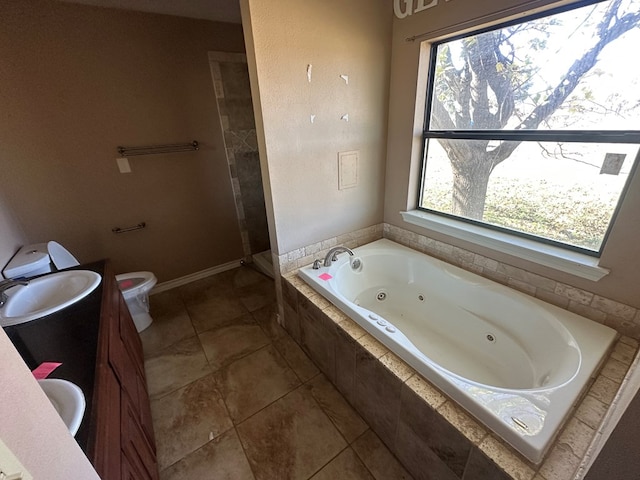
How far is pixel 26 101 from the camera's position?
1829 mm

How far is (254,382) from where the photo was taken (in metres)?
1.76

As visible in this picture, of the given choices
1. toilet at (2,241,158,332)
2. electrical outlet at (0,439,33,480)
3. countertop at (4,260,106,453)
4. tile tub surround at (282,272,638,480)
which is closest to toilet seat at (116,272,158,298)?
toilet at (2,241,158,332)

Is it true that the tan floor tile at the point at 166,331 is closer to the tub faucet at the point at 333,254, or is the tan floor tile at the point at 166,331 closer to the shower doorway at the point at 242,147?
the shower doorway at the point at 242,147

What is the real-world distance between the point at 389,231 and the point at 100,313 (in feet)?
6.69

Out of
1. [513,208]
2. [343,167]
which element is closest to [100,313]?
[343,167]

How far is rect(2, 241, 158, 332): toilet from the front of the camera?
1.60 meters

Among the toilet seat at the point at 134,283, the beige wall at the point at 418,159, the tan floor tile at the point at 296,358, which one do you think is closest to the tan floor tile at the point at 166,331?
the toilet seat at the point at 134,283

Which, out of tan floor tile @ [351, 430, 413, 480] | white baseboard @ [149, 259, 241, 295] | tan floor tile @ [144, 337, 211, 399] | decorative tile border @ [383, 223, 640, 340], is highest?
decorative tile border @ [383, 223, 640, 340]

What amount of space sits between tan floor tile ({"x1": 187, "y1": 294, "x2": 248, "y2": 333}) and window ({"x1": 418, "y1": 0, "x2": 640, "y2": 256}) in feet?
6.55

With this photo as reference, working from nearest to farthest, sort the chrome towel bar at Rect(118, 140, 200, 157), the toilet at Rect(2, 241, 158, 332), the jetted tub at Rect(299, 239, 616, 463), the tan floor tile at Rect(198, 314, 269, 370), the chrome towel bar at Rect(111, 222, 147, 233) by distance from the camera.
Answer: the jetted tub at Rect(299, 239, 616, 463) < the toilet at Rect(2, 241, 158, 332) < the tan floor tile at Rect(198, 314, 269, 370) < the chrome towel bar at Rect(118, 140, 200, 157) < the chrome towel bar at Rect(111, 222, 147, 233)

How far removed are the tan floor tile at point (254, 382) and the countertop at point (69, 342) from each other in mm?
889

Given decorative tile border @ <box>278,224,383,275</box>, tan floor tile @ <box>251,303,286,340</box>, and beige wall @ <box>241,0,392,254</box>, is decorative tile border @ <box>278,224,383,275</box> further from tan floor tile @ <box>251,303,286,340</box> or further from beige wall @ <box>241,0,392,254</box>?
tan floor tile @ <box>251,303,286,340</box>

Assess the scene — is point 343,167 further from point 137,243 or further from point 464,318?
point 137,243

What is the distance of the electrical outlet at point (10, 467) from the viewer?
312mm
